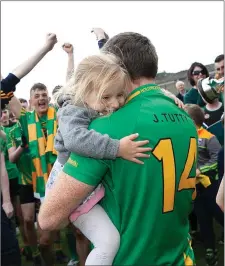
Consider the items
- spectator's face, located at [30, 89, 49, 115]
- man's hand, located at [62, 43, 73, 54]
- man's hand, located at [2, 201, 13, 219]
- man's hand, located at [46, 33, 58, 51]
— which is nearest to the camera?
man's hand, located at [46, 33, 58, 51]

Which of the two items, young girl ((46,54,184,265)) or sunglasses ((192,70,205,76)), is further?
sunglasses ((192,70,205,76))

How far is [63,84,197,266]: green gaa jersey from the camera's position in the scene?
1510 millimetres

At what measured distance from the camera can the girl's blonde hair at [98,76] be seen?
1.57 meters

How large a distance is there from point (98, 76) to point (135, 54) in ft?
0.55

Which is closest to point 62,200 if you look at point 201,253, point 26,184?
point 26,184

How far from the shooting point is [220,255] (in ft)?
15.7

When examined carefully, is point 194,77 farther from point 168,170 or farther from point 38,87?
point 168,170

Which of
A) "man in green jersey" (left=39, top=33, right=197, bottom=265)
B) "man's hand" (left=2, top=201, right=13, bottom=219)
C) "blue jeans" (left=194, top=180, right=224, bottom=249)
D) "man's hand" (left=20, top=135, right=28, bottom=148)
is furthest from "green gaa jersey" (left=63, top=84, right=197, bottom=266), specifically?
"man's hand" (left=20, top=135, right=28, bottom=148)

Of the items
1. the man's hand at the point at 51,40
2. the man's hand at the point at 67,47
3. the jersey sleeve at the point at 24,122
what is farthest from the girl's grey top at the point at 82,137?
the jersey sleeve at the point at 24,122

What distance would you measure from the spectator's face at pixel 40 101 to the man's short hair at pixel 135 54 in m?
3.34

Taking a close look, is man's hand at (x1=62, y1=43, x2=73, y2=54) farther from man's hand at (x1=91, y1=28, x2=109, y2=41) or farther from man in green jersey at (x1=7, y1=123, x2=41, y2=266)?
man in green jersey at (x1=7, y1=123, x2=41, y2=266)

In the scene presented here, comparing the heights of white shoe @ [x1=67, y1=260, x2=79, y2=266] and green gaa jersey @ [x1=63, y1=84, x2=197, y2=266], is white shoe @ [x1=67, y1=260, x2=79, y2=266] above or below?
below

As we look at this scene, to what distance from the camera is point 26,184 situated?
5.04 metres

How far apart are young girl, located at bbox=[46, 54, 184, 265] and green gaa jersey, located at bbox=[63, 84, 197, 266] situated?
0.03 m
